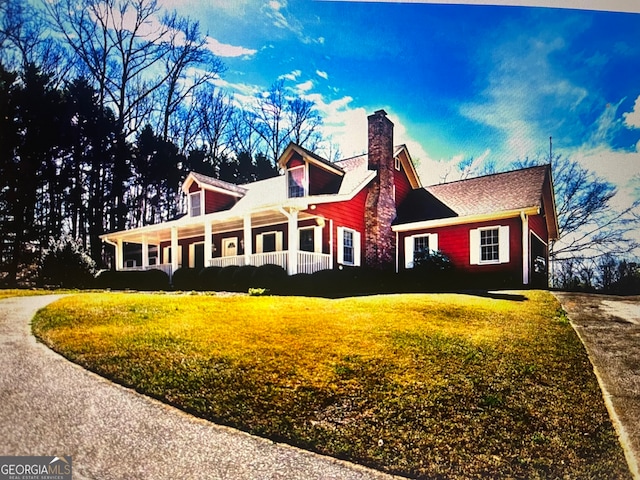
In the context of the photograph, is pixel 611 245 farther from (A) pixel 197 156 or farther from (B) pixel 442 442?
(A) pixel 197 156

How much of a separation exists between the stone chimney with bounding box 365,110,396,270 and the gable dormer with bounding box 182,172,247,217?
786 millimetres

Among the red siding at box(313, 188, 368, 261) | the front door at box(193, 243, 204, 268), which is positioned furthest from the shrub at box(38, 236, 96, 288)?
the red siding at box(313, 188, 368, 261)

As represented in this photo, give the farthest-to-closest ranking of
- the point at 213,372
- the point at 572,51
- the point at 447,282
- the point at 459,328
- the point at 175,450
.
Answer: the point at 447,282
the point at 572,51
the point at 459,328
the point at 213,372
the point at 175,450

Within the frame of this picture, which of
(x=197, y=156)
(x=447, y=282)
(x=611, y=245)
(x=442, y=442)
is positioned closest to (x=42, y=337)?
(x=197, y=156)

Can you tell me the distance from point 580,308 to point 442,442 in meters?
1.16

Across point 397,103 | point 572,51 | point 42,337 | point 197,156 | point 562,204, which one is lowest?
point 42,337

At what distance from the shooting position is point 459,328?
7.87ft

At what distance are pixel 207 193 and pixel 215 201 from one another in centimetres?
6

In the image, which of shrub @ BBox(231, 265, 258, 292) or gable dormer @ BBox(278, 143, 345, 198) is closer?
gable dormer @ BBox(278, 143, 345, 198)

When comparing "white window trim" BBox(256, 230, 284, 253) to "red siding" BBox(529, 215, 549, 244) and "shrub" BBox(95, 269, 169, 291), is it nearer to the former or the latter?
"shrub" BBox(95, 269, 169, 291)

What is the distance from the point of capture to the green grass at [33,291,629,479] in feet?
6.30

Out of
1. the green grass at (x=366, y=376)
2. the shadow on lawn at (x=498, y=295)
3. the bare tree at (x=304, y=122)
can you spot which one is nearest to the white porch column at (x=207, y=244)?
the green grass at (x=366, y=376)

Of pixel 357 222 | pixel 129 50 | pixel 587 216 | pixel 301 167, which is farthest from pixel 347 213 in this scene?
pixel 129 50

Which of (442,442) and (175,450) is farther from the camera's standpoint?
(442,442)
